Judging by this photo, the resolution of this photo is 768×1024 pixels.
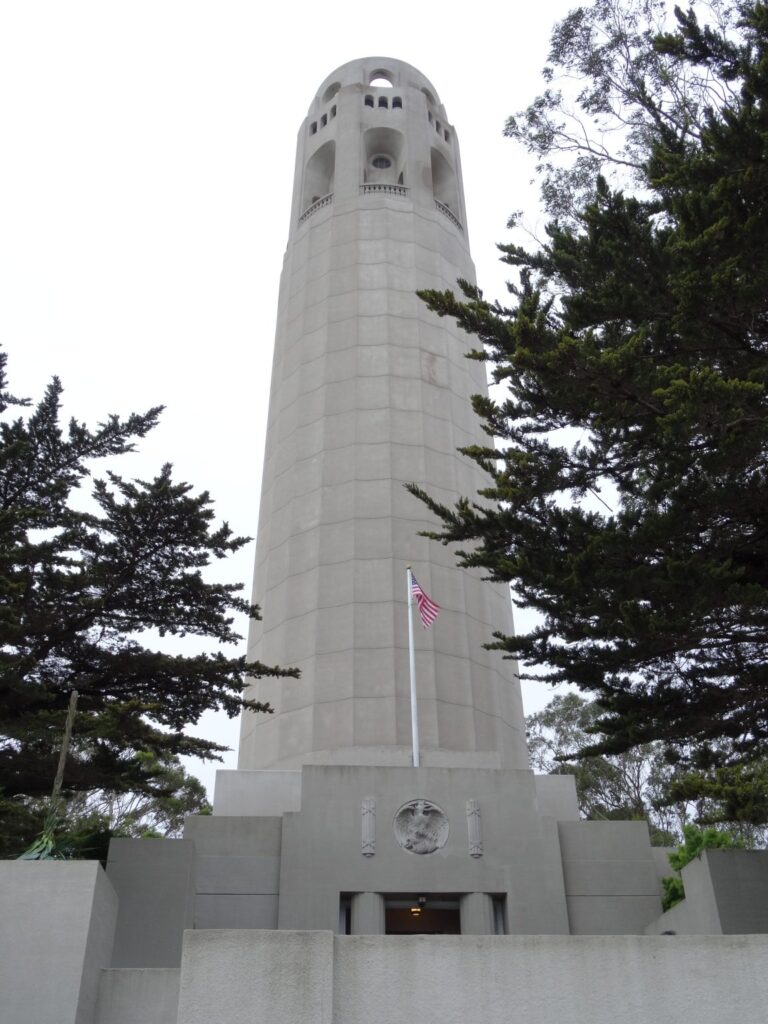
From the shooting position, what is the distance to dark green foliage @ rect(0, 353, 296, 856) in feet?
43.2

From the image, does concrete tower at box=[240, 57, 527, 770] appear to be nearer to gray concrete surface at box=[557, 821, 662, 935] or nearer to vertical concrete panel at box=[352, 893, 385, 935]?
gray concrete surface at box=[557, 821, 662, 935]

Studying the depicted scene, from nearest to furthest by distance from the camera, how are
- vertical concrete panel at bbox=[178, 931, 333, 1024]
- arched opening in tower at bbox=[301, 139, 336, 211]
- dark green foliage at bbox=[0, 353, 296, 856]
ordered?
vertical concrete panel at bbox=[178, 931, 333, 1024], dark green foliage at bbox=[0, 353, 296, 856], arched opening in tower at bbox=[301, 139, 336, 211]

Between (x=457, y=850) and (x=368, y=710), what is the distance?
4.29m

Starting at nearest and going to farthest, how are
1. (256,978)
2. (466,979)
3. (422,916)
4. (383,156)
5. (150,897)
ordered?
1. (256,978)
2. (466,979)
3. (150,897)
4. (422,916)
5. (383,156)

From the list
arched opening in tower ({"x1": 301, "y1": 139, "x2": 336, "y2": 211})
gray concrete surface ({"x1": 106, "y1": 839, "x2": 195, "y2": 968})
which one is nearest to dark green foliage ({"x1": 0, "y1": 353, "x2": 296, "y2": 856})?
gray concrete surface ({"x1": 106, "y1": 839, "x2": 195, "y2": 968})

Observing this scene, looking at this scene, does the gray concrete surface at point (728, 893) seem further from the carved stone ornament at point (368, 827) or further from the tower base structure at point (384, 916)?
the carved stone ornament at point (368, 827)

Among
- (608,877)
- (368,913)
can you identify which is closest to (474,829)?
(368,913)

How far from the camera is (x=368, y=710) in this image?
64.7 ft

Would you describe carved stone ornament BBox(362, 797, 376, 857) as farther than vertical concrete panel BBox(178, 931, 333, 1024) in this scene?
Yes

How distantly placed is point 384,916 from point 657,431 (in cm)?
940

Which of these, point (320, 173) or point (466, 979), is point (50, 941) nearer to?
point (466, 979)

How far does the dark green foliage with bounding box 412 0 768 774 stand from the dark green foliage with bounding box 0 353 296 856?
453 centimetres

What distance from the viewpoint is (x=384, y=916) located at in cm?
1572

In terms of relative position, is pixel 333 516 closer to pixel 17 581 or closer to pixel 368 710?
pixel 368 710
